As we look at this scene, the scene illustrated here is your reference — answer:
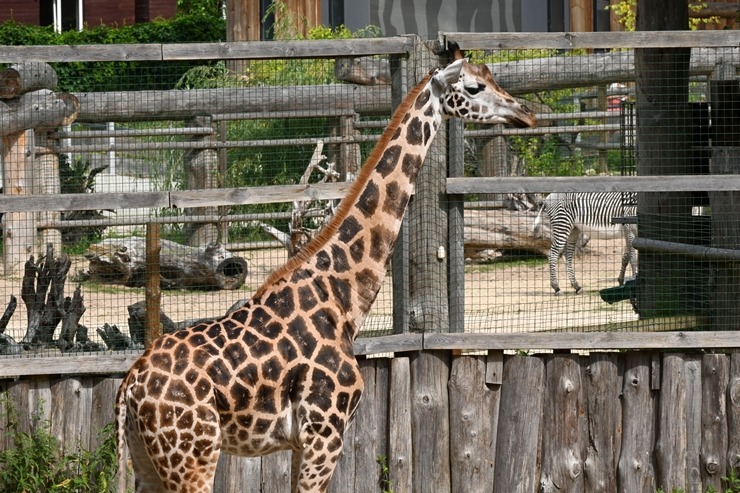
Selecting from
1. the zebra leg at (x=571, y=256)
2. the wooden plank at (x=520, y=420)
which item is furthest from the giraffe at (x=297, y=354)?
the zebra leg at (x=571, y=256)

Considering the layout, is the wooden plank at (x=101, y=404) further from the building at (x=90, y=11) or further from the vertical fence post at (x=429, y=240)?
the building at (x=90, y=11)

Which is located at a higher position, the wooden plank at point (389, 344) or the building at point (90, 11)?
the building at point (90, 11)

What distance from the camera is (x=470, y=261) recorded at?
13547 millimetres

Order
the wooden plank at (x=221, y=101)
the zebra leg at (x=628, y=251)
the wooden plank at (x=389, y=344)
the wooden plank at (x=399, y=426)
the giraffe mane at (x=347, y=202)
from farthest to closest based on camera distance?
the zebra leg at (x=628, y=251) < the wooden plank at (x=221, y=101) < the wooden plank at (x=399, y=426) < the wooden plank at (x=389, y=344) < the giraffe mane at (x=347, y=202)

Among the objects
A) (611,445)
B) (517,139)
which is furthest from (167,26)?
(611,445)

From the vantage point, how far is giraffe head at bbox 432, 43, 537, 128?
224 inches

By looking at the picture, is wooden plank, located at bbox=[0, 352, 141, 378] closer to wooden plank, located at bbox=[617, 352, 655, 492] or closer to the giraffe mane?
the giraffe mane

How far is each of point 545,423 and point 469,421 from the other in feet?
1.37

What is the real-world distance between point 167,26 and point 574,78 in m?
14.6

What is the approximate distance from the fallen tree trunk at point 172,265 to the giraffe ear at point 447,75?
5215mm

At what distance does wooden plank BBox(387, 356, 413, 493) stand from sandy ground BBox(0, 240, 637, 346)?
3.73 feet

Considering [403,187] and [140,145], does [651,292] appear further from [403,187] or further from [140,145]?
[140,145]

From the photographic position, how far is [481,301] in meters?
11.5

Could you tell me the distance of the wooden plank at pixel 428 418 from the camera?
6.46 m
